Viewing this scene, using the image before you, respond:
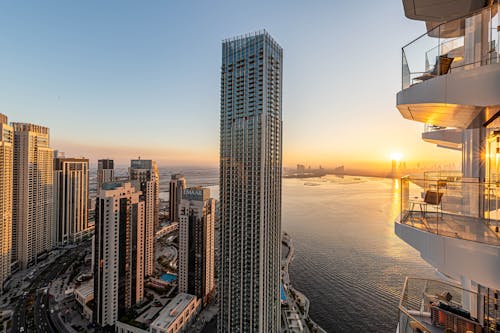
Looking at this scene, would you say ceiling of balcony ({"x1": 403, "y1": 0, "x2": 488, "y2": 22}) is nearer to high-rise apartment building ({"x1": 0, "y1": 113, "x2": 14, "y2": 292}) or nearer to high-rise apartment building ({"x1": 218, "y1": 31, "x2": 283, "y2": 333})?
high-rise apartment building ({"x1": 218, "y1": 31, "x2": 283, "y2": 333})

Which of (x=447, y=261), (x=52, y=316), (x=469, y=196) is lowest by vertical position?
(x=52, y=316)

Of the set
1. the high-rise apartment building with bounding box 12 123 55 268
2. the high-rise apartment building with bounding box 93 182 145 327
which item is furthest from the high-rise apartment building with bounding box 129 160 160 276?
the high-rise apartment building with bounding box 12 123 55 268

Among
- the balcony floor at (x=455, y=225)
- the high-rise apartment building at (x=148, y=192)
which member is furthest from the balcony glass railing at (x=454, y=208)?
the high-rise apartment building at (x=148, y=192)

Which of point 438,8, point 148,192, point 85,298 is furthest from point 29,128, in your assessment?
point 438,8

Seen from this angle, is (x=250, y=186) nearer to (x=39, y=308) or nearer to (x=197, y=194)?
(x=197, y=194)

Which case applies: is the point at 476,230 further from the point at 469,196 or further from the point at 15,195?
the point at 15,195

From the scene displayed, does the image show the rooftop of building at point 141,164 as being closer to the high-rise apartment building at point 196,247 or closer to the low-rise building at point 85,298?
the high-rise apartment building at point 196,247

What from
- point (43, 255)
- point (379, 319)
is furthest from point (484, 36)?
point (43, 255)
